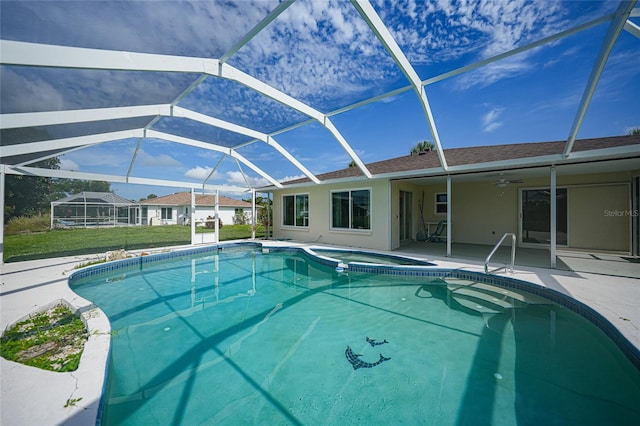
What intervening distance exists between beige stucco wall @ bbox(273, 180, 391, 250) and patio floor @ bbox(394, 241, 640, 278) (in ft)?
3.71

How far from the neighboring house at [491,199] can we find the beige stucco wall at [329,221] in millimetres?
41

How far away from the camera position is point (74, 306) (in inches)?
165

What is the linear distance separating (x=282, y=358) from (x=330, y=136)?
6.88 meters

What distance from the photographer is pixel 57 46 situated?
135 inches

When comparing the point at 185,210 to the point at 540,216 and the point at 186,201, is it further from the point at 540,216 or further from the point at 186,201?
the point at 540,216

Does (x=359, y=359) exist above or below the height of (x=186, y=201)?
below

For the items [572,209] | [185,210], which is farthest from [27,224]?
[572,209]

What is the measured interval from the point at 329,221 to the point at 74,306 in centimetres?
911

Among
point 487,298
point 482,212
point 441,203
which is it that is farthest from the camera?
point 441,203

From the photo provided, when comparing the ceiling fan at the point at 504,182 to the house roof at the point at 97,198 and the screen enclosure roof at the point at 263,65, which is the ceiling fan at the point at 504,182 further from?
the house roof at the point at 97,198

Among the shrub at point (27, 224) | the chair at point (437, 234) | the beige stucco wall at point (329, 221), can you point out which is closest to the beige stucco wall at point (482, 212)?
the beige stucco wall at point (329, 221)

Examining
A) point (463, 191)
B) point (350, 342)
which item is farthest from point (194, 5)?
point (463, 191)

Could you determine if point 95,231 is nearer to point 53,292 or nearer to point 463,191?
point 53,292

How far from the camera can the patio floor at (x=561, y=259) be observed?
257 inches
